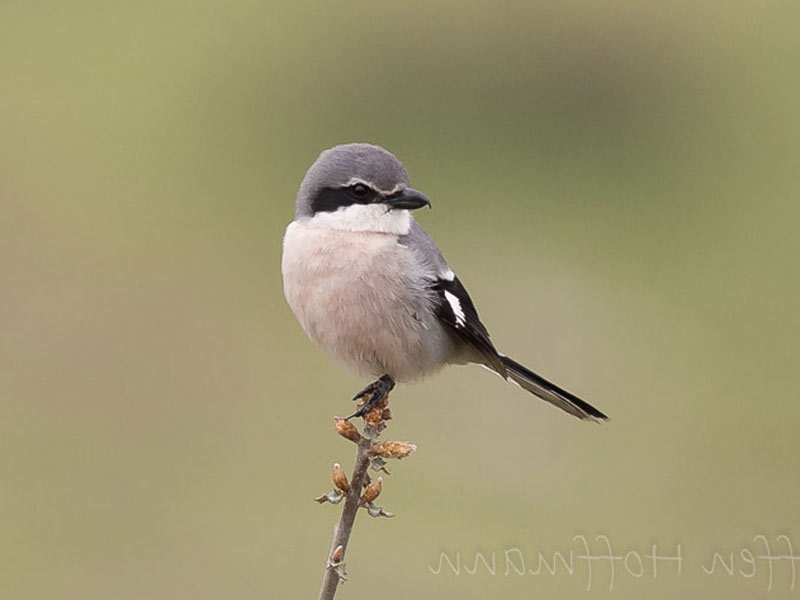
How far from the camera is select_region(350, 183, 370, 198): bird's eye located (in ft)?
13.4

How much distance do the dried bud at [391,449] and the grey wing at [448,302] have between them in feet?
3.55

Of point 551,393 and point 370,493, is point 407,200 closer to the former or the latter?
point 551,393

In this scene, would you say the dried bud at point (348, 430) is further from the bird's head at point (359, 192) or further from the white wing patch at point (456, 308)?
the white wing patch at point (456, 308)

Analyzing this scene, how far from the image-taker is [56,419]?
30.3 feet

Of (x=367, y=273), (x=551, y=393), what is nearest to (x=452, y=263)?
(x=551, y=393)

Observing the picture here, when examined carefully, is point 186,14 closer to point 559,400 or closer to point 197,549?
point 197,549

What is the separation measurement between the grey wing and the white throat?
0.11 metres

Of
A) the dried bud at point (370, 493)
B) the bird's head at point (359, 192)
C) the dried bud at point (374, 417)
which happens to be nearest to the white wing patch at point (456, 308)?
the bird's head at point (359, 192)

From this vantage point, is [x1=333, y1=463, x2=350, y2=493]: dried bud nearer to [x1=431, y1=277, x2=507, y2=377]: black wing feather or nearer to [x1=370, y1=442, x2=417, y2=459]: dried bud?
[x1=370, y1=442, x2=417, y2=459]: dried bud

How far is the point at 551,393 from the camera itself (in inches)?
182

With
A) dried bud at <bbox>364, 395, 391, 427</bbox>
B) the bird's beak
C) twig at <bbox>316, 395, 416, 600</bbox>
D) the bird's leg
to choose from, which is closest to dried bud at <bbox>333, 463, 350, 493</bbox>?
twig at <bbox>316, 395, 416, 600</bbox>

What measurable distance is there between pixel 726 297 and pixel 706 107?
219 centimetres

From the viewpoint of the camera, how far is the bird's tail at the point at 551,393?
4.49m

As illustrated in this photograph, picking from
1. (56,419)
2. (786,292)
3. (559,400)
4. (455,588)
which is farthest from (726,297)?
(559,400)
